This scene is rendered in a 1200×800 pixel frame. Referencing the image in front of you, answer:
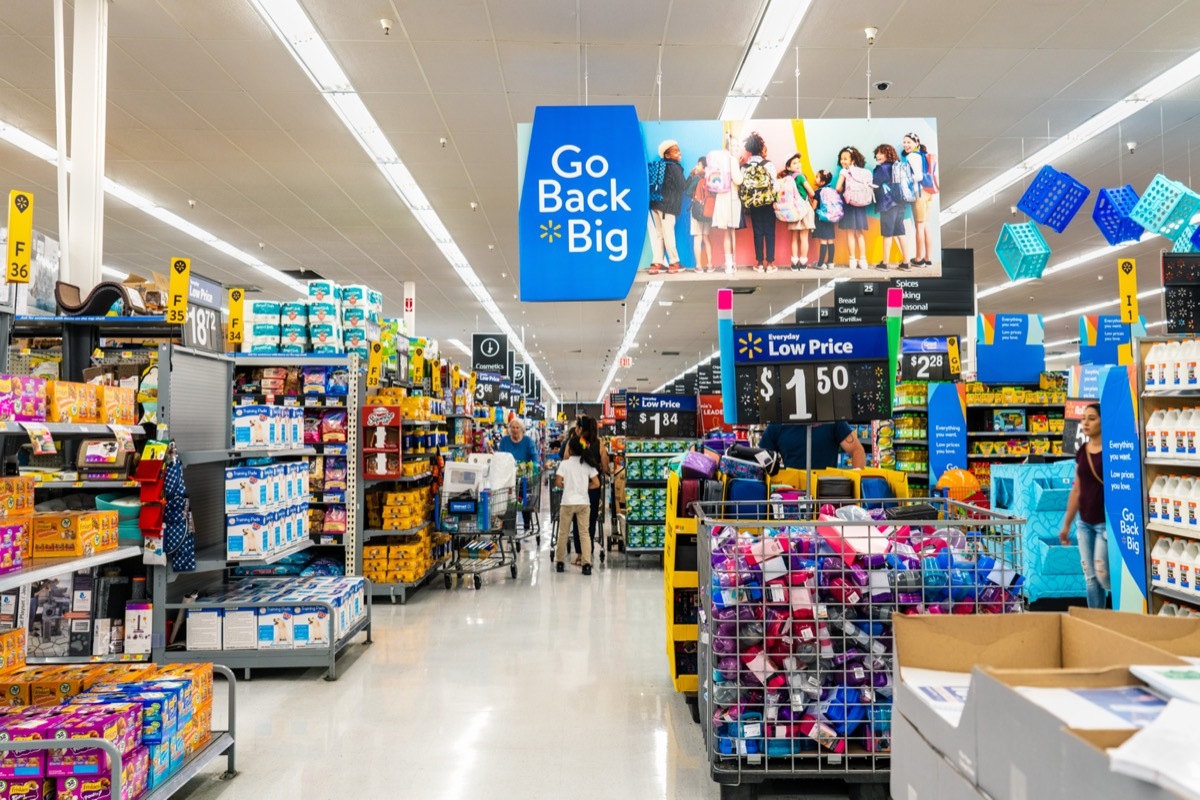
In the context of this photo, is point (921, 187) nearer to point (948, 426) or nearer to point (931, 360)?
point (948, 426)

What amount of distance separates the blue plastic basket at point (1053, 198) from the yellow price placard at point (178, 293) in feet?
19.9

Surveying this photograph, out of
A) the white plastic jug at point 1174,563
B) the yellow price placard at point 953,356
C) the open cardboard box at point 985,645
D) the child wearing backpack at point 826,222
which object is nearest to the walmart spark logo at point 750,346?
the child wearing backpack at point 826,222

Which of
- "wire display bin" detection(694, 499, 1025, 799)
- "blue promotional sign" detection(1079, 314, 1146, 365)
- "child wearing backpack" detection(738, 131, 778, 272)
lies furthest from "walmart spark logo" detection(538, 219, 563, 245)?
"blue promotional sign" detection(1079, 314, 1146, 365)

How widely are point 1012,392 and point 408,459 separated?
6.88 m

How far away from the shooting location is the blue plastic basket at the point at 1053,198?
6148mm

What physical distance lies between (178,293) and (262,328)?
211 cm

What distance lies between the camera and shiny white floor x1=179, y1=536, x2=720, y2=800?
3398 millimetres

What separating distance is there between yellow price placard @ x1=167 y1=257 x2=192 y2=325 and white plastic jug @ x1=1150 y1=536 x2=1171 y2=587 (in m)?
5.97

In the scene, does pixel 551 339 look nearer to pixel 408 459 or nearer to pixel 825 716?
pixel 408 459

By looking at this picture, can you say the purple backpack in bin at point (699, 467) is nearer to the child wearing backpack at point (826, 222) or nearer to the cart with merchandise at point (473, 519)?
the child wearing backpack at point (826, 222)

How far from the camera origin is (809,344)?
12.0 ft

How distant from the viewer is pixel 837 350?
3.66m

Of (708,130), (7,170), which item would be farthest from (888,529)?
(7,170)

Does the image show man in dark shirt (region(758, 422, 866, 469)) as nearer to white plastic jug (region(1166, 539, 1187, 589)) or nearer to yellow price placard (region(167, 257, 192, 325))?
white plastic jug (region(1166, 539, 1187, 589))
